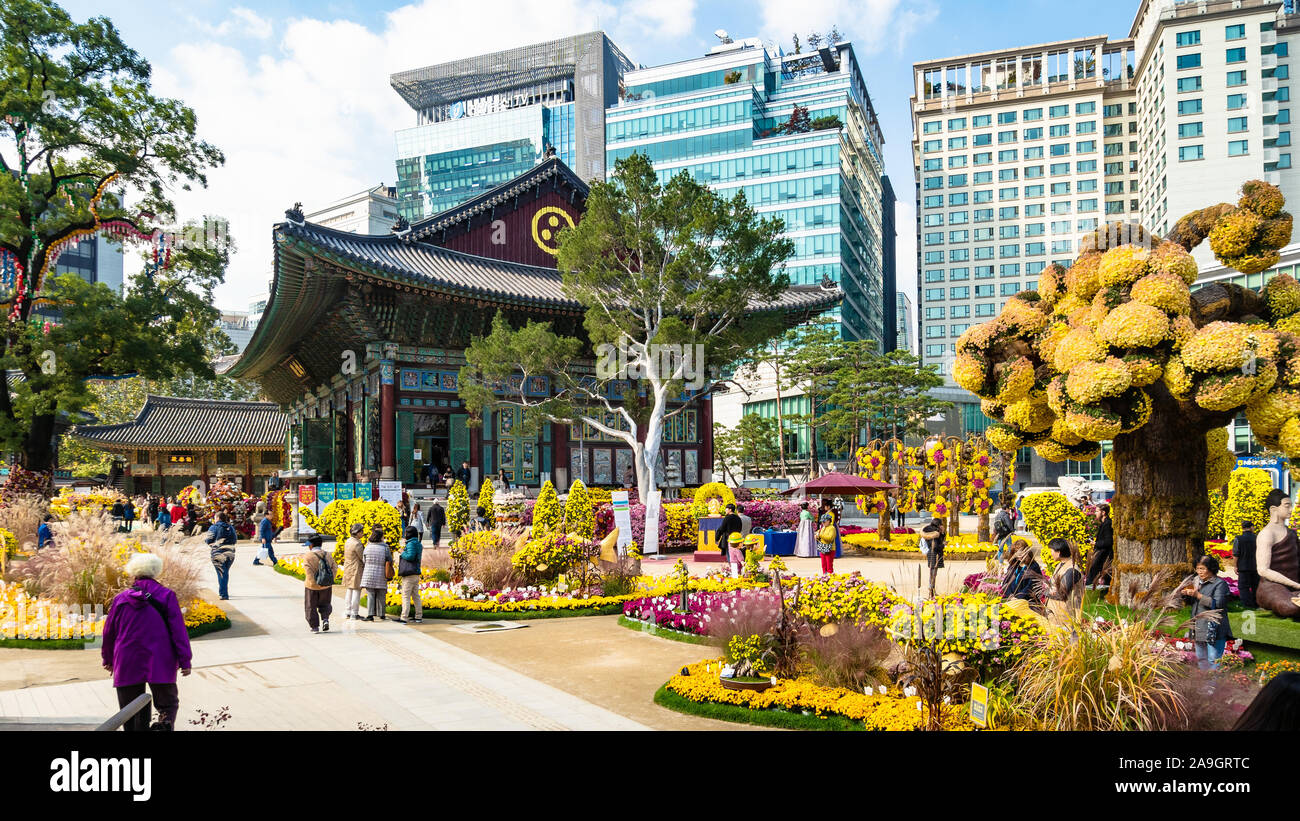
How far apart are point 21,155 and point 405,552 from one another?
23787 millimetres

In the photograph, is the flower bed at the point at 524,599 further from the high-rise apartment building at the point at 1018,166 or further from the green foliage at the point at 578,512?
the high-rise apartment building at the point at 1018,166

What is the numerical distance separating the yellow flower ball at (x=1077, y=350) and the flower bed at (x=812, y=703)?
17.8 ft

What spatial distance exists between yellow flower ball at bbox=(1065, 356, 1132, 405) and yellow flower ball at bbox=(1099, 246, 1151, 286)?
114cm

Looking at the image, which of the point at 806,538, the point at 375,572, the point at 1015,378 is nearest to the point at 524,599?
the point at 375,572

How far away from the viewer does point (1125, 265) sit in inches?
431

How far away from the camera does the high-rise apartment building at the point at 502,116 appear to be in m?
116

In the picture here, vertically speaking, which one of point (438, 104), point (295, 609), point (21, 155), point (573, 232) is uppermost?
point (438, 104)

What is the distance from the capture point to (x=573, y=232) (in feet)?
93.4

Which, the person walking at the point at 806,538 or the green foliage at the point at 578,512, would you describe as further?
the person walking at the point at 806,538

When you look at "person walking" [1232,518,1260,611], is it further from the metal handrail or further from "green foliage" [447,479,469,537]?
"green foliage" [447,479,469,537]

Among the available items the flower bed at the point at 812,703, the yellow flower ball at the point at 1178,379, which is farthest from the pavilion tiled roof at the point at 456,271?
the flower bed at the point at 812,703

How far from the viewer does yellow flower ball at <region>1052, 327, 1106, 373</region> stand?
10.8 metres
